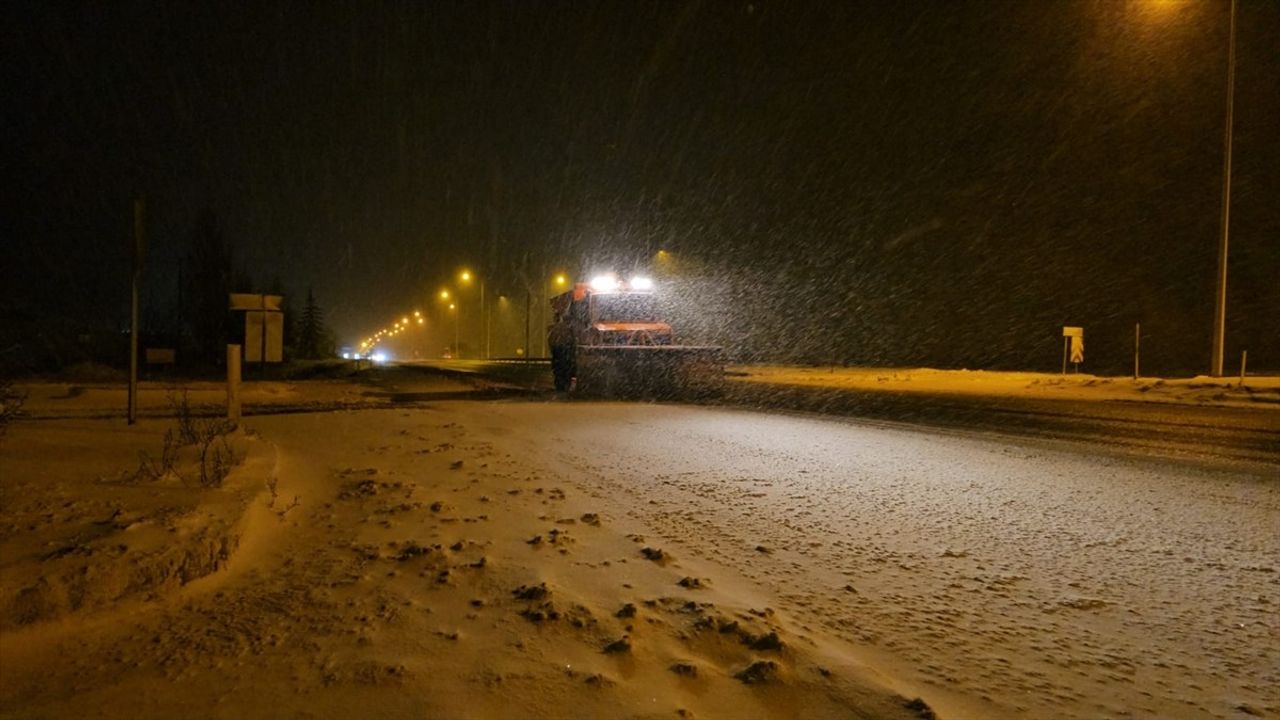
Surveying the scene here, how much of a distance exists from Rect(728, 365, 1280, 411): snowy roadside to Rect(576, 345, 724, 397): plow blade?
6.74m

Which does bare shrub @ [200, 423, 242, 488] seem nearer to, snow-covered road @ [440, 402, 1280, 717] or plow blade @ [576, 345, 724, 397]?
snow-covered road @ [440, 402, 1280, 717]

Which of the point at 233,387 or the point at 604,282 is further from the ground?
the point at 604,282

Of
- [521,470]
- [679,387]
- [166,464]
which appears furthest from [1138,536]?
[679,387]

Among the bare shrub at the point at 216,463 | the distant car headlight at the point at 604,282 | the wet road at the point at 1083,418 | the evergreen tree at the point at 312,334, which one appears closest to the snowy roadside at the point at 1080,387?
the wet road at the point at 1083,418

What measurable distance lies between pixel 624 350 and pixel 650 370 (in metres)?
0.91

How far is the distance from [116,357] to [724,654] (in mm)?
43260

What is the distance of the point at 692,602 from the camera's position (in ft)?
14.6

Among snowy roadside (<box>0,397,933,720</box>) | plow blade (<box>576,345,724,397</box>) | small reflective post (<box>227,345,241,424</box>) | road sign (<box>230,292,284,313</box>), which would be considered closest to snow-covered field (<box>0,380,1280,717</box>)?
snowy roadside (<box>0,397,933,720</box>)

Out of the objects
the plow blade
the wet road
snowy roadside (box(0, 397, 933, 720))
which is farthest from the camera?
the plow blade

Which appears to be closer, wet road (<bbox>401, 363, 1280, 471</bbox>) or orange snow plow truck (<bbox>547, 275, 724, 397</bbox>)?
wet road (<bbox>401, 363, 1280, 471</bbox>)

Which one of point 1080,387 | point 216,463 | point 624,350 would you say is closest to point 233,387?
point 216,463

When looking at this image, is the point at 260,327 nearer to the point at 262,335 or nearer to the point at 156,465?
the point at 262,335

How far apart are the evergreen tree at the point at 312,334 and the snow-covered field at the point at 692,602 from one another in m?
91.7

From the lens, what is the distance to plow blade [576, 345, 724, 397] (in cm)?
1998
